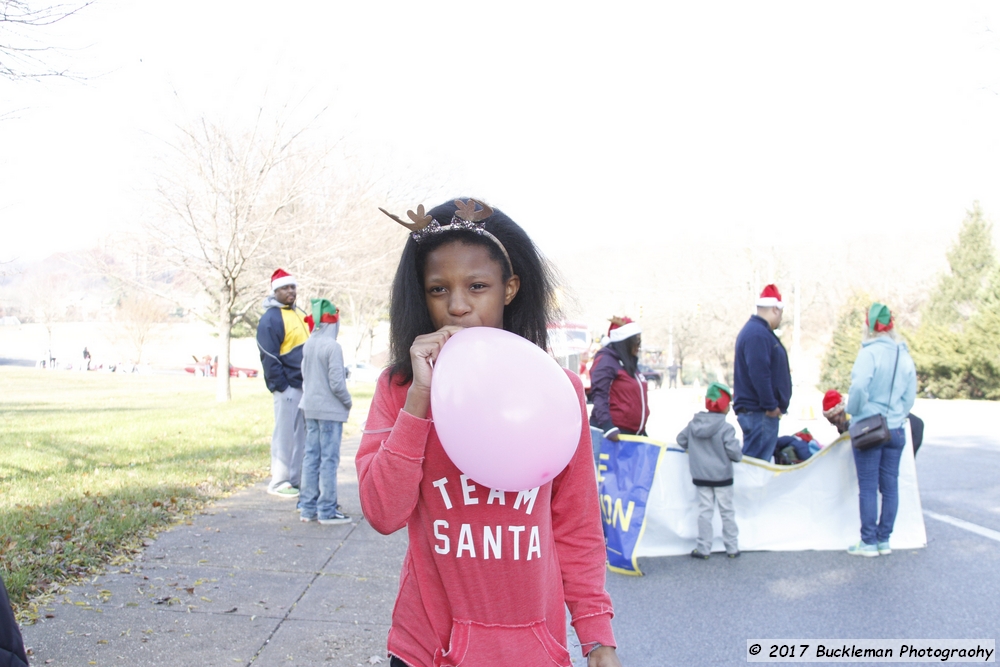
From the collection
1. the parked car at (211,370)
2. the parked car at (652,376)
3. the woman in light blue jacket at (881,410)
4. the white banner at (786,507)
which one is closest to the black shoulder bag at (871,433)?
the woman in light blue jacket at (881,410)

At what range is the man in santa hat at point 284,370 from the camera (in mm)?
7934

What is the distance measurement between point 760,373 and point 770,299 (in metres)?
0.77

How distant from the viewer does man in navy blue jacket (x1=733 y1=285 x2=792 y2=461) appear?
6996 mm

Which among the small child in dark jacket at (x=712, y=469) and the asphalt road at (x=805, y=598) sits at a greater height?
the small child in dark jacket at (x=712, y=469)

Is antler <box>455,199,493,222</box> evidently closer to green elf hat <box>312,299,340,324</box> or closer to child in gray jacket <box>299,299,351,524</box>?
child in gray jacket <box>299,299,351,524</box>

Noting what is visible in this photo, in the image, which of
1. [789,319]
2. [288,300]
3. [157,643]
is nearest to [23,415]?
[288,300]

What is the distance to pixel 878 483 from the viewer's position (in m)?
6.37

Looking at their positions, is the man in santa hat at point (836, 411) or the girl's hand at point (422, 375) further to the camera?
the man in santa hat at point (836, 411)

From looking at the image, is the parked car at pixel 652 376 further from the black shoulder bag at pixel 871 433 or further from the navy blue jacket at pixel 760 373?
the black shoulder bag at pixel 871 433

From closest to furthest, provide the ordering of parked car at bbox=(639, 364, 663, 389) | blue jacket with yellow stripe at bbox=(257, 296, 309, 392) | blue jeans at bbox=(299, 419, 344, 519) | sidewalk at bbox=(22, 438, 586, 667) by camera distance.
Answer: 1. sidewalk at bbox=(22, 438, 586, 667)
2. blue jeans at bbox=(299, 419, 344, 519)
3. blue jacket with yellow stripe at bbox=(257, 296, 309, 392)
4. parked car at bbox=(639, 364, 663, 389)

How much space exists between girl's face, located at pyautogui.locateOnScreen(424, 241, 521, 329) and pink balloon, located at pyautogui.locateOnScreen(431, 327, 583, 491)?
0.14 meters

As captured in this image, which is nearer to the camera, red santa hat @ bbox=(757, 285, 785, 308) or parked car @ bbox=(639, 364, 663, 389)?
red santa hat @ bbox=(757, 285, 785, 308)

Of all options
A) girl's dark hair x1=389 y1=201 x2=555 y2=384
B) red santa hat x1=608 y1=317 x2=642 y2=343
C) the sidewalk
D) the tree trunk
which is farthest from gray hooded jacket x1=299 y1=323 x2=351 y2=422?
the tree trunk

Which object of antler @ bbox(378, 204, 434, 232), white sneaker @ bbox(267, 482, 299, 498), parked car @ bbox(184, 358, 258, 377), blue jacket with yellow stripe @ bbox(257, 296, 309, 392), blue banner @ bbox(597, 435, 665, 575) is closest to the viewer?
antler @ bbox(378, 204, 434, 232)
